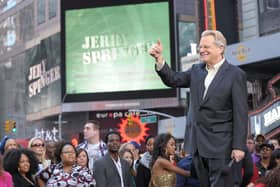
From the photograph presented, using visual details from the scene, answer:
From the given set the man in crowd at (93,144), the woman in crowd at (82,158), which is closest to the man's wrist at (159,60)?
the woman in crowd at (82,158)

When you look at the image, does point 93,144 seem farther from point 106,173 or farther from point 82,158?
point 106,173

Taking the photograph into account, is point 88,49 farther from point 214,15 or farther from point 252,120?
point 252,120

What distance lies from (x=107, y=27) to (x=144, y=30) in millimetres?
3623

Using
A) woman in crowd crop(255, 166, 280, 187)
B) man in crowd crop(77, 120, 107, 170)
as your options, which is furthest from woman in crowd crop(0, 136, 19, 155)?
woman in crowd crop(255, 166, 280, 187)

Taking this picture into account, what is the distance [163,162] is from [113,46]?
47.0 meters

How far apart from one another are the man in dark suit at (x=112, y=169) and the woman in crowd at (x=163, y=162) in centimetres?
49

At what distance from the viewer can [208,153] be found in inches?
170

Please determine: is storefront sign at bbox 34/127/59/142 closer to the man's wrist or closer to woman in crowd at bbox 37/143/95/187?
woman in crowd at bbox 37/143/95/187

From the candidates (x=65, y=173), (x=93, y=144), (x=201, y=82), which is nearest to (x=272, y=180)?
(x=201, y=82)

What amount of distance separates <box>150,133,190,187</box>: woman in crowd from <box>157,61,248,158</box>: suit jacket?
104 inches

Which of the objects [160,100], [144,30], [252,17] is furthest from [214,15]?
[160,100]

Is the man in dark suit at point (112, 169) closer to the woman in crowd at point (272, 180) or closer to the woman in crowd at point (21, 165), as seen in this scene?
the woman in crowd at point (21, 165)

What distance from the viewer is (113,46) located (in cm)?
5375

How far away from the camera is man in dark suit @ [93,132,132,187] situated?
7527 millimetres
